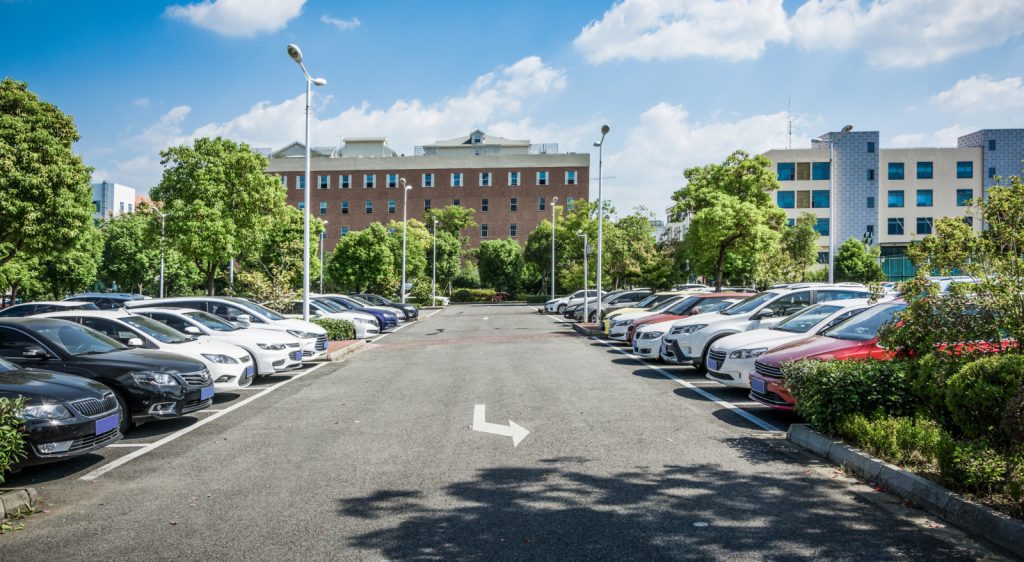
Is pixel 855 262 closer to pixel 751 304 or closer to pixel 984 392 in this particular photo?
pixel 751 304

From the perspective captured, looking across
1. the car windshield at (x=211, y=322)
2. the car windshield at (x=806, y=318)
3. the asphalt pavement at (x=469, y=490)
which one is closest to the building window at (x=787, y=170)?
the car windshield at (x=806, y=318)

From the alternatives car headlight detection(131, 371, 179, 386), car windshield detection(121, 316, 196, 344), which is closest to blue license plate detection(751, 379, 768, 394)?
car headlight detection(131, 371, 179, 386)

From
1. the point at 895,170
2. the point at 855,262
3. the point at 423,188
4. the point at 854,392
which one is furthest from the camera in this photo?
the point at 423,188

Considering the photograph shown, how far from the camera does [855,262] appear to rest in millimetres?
58312

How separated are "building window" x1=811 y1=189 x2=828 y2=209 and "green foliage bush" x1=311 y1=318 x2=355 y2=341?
5631 centimetres

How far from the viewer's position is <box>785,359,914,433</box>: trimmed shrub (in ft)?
23.0

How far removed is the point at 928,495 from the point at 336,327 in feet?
60.9

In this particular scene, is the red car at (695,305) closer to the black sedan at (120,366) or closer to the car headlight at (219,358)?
the car headlight at (219,358)

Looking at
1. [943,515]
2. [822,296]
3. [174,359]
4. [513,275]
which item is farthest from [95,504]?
[513,275]

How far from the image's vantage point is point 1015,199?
21.7ft

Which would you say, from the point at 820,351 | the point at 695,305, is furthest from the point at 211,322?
the point at 695,305

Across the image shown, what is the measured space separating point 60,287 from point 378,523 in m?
47.1

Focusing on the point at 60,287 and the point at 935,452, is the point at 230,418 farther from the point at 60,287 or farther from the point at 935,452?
the point at 60,287

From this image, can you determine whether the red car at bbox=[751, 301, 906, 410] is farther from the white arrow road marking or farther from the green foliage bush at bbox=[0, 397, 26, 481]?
the green foliage bush at bbox=[0, 397, 26, 481]
